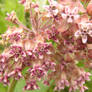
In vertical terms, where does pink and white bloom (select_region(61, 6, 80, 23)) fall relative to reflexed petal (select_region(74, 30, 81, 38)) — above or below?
above

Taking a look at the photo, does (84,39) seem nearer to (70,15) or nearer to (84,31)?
(84,31)

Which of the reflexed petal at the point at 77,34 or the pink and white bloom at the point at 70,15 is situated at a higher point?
the pink and white bloom at the point at 70,15

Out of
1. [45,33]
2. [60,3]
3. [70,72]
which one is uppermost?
[60,3]

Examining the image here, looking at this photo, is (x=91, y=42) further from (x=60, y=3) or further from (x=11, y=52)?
(x=11, y=52)

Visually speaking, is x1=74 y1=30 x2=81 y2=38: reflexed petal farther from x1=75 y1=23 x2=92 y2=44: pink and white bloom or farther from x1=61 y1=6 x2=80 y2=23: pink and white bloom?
x1=61 y1=6 x2=80 y2=23: pink and white bloom

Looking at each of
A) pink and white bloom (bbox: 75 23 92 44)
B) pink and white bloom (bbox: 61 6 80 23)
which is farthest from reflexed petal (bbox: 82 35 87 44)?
pink and white bloom (bbox: 61 6 80 23)

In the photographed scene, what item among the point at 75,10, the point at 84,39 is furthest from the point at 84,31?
the point at 75,10

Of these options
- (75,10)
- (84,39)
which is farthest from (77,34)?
(75,10)

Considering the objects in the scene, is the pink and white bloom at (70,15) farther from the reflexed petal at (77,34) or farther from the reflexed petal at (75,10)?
the reflexed petal at (77,34)

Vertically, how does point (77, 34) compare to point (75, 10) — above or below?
below

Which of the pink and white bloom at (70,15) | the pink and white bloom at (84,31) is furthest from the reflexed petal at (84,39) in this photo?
the pink and white bloom at (70,15)

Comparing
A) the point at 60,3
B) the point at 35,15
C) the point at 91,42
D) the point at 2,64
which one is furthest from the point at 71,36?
the point at 2,64
